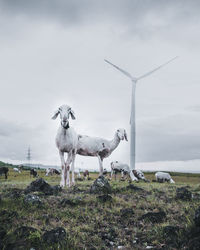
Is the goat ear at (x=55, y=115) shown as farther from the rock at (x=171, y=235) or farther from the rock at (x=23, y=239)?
the rock at (x=171, y=235)

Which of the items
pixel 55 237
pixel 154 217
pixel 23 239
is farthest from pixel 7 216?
pixel 154 217

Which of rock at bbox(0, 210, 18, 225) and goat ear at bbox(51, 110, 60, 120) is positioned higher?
goat ear at bbox(51, 110, 60, 120)

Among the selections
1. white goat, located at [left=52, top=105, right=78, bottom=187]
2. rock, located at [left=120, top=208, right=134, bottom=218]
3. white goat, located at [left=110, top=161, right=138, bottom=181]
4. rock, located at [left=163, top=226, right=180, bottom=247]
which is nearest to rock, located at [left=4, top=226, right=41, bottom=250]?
rock, located at [left=163, top=226, right=180, bottom=247]

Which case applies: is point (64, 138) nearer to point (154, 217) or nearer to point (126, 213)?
point (126, 213)

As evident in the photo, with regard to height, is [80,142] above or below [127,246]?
above

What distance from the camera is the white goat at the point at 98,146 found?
19.8m

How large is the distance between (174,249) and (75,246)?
181cm

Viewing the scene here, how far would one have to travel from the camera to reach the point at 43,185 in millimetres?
10883

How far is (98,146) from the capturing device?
2027 cm

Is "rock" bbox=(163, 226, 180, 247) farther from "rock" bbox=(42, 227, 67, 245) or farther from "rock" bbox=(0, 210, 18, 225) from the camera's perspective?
"rock" bbox=(0, 210, 18, 225)

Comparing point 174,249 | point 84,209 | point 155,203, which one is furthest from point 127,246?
point 155,203

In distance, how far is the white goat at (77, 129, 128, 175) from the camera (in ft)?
65.0

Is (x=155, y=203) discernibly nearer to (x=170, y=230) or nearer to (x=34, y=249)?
(x=170, y=230)

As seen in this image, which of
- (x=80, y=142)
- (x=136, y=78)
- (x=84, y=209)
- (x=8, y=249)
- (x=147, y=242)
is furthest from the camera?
(x=136, y=78)
